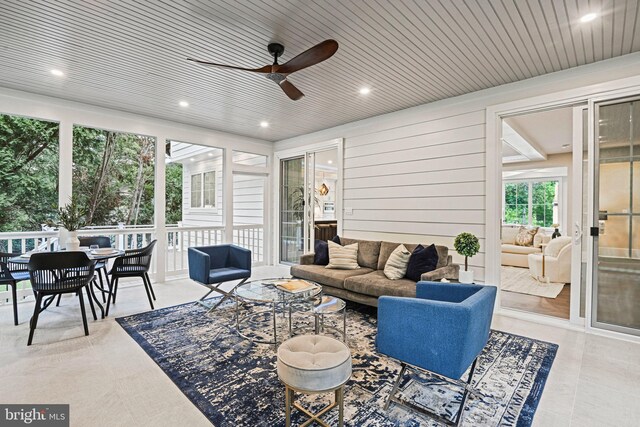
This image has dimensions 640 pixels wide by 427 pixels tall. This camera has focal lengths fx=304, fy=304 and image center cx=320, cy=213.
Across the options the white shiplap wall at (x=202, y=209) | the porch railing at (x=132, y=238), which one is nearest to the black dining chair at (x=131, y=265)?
the porch railing at (x=132, y=238)

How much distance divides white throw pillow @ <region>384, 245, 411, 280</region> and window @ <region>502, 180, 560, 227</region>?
7.75 metres

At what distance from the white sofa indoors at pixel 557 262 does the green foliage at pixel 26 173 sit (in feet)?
28.7

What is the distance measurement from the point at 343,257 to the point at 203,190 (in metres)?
5.44

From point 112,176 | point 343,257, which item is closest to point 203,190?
point 112,176

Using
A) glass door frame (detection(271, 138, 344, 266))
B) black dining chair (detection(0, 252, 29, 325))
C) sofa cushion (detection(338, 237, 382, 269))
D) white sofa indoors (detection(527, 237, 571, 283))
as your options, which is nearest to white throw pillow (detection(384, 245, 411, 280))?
sofa cushion (detection(338, 237, 382, 269))

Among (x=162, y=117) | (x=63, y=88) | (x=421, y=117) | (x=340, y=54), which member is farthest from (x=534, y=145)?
(x=63, y=88)

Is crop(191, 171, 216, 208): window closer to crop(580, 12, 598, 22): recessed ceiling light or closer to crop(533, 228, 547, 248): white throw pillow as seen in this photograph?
crop(580, 12, 598, 22): recessed ceiling light

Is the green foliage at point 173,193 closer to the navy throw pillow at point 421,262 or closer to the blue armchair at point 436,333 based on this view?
the navy throw pillow at point 421,262

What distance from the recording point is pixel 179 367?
2506 mm

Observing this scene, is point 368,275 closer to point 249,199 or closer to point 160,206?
point 160,206

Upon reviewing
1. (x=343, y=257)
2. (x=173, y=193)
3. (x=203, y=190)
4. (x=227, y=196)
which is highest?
(x=203, y=190)

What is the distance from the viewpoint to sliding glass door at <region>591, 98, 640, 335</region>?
123 inches

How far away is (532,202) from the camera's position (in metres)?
9.52

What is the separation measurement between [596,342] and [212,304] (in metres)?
4.37
